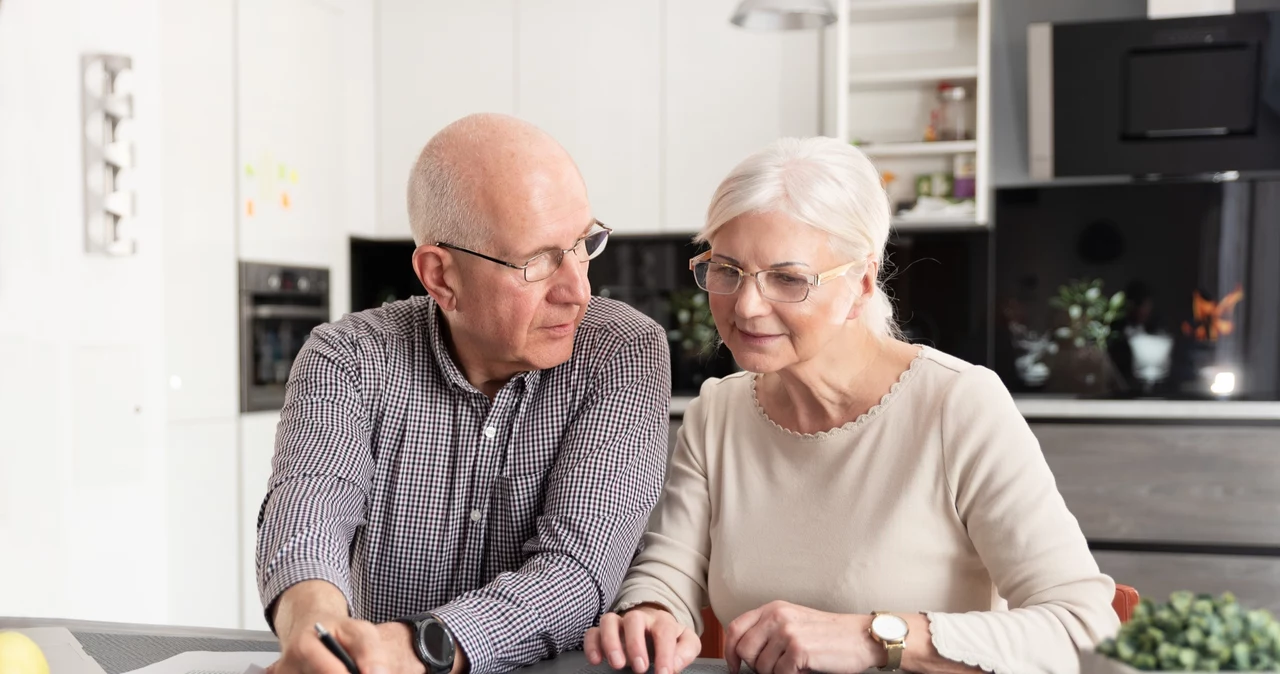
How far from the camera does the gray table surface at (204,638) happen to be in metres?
1.19

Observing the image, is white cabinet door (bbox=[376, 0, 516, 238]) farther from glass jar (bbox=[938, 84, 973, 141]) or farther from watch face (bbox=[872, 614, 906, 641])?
watch face (bbox=[872, 614, 906, 641])

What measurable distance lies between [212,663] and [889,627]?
71 cm

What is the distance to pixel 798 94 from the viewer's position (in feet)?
13.1

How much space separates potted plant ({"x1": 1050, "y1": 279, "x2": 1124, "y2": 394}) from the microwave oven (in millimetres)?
475

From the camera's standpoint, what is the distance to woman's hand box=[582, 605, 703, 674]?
116 cm

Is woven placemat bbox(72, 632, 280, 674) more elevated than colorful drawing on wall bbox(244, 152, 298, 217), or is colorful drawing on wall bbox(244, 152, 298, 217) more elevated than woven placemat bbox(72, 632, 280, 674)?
colorful drawing on wall bbox(244, 152, 298, 217)

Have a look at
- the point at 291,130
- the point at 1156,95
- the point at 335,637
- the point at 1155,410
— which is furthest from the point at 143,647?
the point at 1156,95

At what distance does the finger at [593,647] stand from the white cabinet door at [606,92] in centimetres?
302

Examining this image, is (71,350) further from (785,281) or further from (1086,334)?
(1086,334)

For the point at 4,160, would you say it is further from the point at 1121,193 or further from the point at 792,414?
the point at 1121,193

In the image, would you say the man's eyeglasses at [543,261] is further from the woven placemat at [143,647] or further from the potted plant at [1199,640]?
the potted plant at [1199,640]

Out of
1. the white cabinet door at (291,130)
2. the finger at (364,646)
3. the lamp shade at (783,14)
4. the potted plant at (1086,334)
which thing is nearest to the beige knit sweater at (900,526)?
the finger at (364,646)

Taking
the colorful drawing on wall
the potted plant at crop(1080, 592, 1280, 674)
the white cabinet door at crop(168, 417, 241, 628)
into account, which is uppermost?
the colorful drawing on wall

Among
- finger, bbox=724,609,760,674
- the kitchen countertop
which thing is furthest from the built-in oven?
finger, bbox=724,609,760,674
